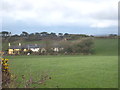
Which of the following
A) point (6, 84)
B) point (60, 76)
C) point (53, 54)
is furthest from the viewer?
point (60, 76)

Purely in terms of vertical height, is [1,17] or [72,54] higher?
[1,17]

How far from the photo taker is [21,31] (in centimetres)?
298

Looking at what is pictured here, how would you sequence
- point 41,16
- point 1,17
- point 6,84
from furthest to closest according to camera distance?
point 41,16 → point 1,17 → point 6,84

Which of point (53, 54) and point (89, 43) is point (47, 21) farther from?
point (89, 43)

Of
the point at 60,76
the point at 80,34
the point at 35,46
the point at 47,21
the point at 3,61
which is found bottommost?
the point at 60,76

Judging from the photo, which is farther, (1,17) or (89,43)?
(89,43)

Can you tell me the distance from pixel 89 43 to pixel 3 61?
1483 millimetres

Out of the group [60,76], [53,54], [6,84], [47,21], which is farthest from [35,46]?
[60,76]

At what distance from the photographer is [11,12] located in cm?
297

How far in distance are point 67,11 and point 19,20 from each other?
88 centimetres

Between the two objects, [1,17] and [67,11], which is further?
[67,11]

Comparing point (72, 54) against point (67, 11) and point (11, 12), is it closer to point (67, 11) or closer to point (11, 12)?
point (67, 11)

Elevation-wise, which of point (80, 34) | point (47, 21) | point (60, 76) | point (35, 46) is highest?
point (47, 21)

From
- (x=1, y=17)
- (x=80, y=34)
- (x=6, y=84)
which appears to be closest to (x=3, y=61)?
(x=6, y=84)
